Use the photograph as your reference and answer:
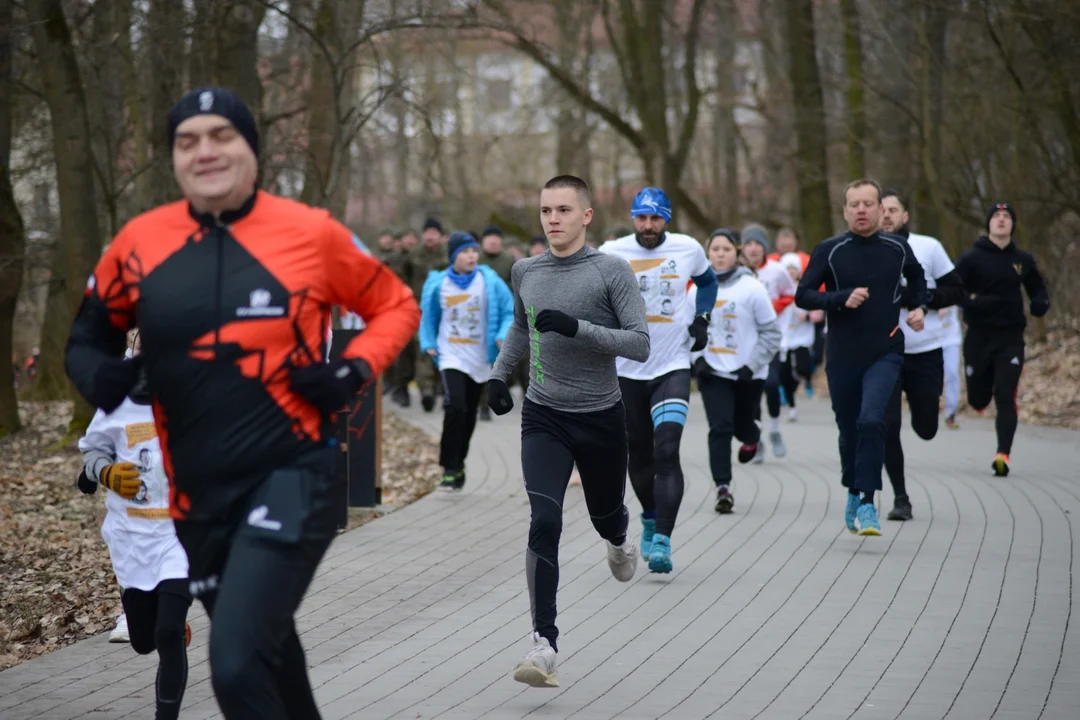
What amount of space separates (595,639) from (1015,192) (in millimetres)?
19407

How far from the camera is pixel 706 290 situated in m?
9.61

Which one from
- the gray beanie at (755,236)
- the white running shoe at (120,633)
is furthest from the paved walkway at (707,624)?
the gray beanie at (755,236)

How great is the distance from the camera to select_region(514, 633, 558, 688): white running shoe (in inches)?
252

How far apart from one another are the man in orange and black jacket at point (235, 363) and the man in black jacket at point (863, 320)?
5957mm

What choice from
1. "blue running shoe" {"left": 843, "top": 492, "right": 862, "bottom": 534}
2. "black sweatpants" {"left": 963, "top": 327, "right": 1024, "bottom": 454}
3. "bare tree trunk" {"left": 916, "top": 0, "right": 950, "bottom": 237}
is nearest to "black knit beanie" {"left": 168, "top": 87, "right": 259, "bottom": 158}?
"blue running shoe" {"left": 843, "top": 492, "right": 862, "bottom": 534}

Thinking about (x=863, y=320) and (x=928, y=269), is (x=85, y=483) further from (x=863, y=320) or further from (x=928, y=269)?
(x=928, y=269)

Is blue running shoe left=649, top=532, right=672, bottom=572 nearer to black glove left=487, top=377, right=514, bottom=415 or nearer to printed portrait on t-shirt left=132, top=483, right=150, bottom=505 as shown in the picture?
black glove left=487, top=377, right=514, bottom=415

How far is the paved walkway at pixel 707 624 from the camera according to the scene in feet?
21.0

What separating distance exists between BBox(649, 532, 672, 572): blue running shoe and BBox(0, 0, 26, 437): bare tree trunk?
403 inches

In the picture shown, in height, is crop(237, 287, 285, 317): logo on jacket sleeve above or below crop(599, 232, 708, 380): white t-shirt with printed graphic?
above

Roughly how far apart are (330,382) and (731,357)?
787cm

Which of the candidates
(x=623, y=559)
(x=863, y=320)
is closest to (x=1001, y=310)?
(x=863, y=320)

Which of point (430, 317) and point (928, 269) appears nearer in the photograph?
point (928, 269)

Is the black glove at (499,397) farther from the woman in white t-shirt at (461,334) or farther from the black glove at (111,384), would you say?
the woman in white t-shirt at (461,334)
